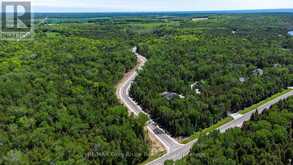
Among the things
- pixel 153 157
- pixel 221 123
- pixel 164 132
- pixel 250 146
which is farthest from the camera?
pixel 221 123

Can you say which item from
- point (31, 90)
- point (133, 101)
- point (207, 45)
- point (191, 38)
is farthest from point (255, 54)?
point (31, 90)

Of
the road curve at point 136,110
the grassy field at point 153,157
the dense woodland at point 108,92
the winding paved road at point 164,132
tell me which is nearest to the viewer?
the dense woodland at point 108,92

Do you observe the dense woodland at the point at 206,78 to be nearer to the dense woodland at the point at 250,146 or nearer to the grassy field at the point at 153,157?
the grassy field at the point at 153,157

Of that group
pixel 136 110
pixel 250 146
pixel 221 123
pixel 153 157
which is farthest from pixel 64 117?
pixel 250 146

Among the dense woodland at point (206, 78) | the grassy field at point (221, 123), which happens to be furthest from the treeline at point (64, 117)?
the grassy field at point (221, 123)

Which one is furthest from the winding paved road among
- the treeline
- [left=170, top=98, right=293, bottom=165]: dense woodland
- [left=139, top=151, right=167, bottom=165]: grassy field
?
[left=170, top=98, right=293, bottom=165]: dense woodland

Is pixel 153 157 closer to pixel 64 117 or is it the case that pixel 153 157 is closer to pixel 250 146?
pixel 250 146
